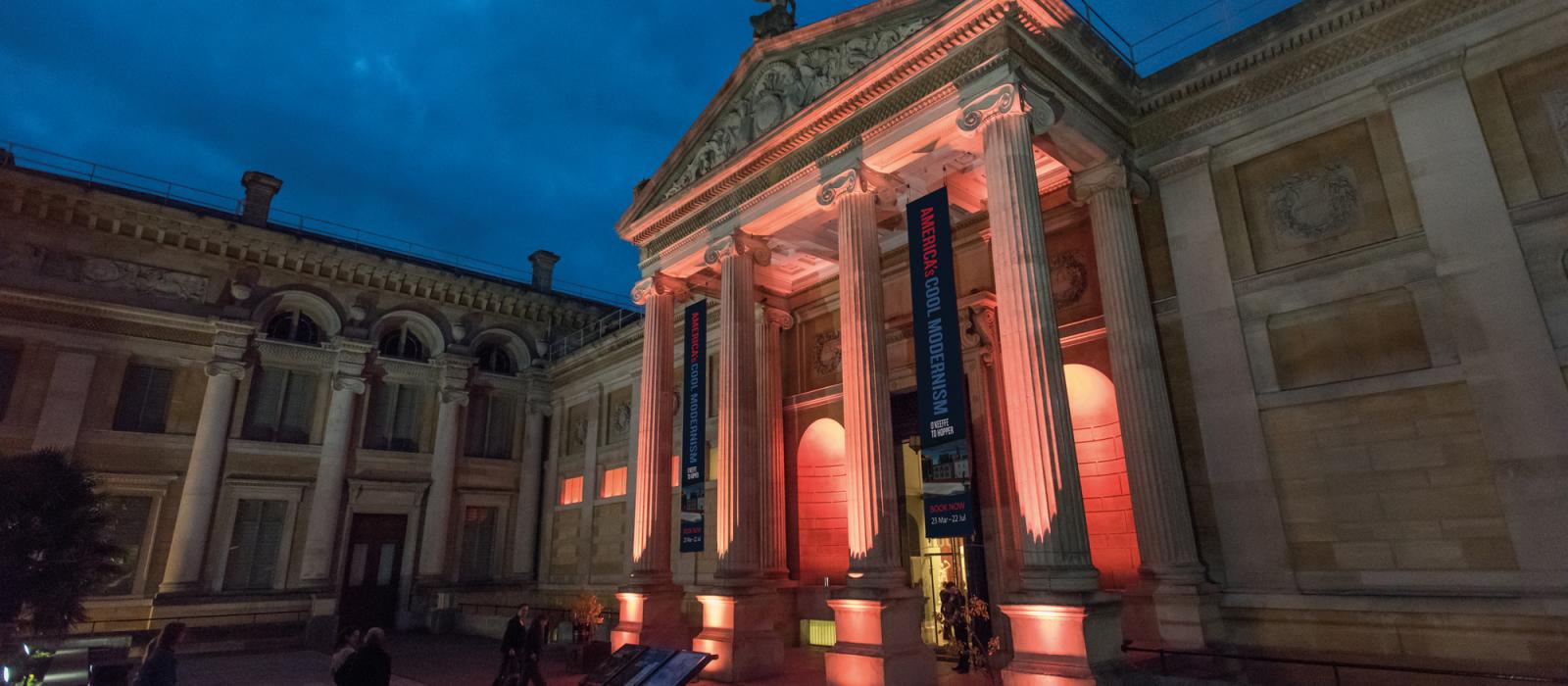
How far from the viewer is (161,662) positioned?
659cm

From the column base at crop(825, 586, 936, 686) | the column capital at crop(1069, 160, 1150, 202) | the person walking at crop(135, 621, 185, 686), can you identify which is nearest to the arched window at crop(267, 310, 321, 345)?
the person walking at crop(135, 621, 185, 686)

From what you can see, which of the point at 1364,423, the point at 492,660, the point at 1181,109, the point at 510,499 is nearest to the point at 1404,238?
the point at 1364,423

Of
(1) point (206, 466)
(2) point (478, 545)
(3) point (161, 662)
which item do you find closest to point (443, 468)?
(2) point (478, 545)

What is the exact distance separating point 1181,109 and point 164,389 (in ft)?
84.1

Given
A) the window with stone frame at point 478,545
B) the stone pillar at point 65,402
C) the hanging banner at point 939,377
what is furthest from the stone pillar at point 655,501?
the stone pillar at point 65,402

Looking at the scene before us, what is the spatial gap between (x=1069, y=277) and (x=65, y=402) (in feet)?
79.9

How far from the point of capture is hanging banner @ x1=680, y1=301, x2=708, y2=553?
15133 millimetres

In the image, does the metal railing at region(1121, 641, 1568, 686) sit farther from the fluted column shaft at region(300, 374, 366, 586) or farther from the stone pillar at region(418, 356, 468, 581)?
the fluted column shaft at region(300, 374, 366, 586)

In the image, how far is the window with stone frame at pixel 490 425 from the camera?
2595 centimetres

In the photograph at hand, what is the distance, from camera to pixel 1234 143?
38.6 ft

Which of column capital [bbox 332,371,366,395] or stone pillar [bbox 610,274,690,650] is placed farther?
column capital [bbox 332,371,366,395]

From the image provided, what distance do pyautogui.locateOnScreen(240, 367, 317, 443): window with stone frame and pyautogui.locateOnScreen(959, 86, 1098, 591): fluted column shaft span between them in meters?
21.6

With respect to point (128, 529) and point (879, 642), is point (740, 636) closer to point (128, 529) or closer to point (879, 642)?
point (879, 642)

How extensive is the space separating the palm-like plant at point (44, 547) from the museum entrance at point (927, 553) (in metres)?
13.5
